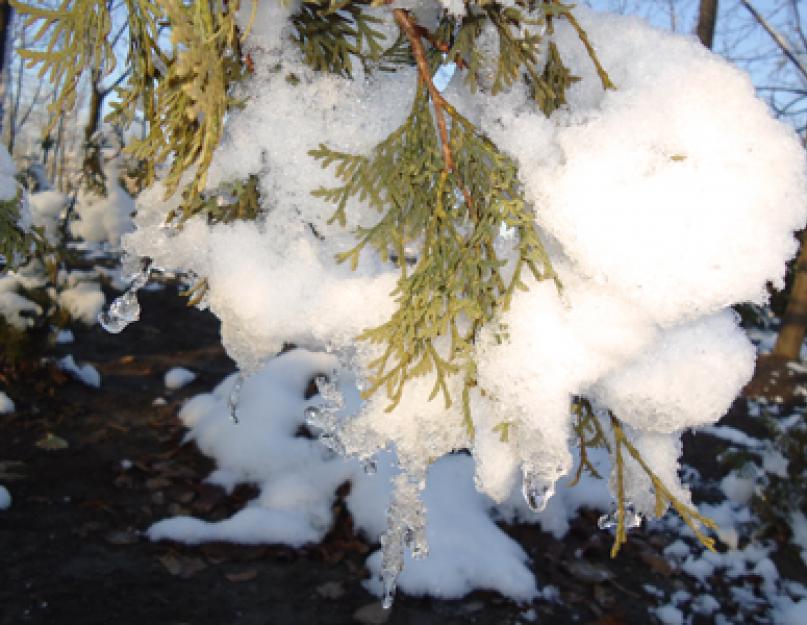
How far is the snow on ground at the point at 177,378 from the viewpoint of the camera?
8.28 metres

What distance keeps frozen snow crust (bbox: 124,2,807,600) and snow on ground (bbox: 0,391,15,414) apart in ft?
19.3

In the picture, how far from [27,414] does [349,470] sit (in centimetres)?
379

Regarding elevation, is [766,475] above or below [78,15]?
below

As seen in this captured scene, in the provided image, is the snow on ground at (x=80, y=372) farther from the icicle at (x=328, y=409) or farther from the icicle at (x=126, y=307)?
the icicle at (x=328, y=409)

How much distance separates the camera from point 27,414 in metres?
6.70


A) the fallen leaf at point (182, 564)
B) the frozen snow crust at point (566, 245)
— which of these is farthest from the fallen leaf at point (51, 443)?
the frozen snow crust at point (566, 245)

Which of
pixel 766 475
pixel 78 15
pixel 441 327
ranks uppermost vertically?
pixel 78 15

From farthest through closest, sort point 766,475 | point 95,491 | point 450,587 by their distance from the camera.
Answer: point 766,475 < point 95,491 < point 450,587

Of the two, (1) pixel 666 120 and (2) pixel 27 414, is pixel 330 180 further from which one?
(2) pixel 27 414

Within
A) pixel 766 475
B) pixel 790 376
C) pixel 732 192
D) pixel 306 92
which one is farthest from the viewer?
pixel 790 376

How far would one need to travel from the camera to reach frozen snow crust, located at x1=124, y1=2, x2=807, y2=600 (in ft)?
4.41

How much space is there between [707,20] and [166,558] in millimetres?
6407

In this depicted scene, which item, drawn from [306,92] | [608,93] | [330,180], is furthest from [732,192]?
[306,92]

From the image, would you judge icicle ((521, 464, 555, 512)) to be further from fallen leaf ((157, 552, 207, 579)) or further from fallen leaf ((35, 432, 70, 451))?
fallen leaf ((35, 432, 70, 451))
